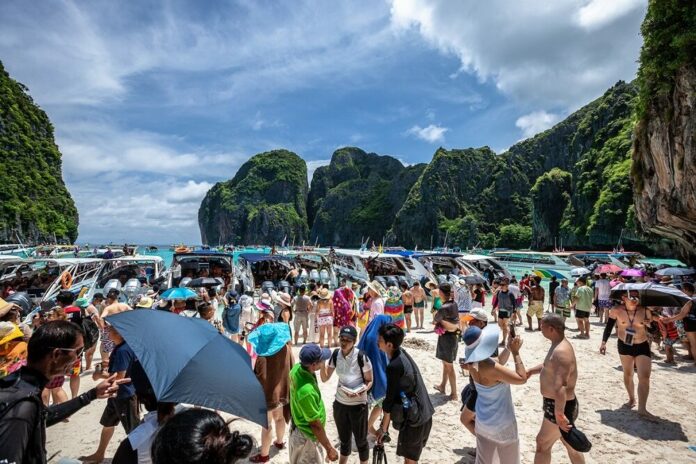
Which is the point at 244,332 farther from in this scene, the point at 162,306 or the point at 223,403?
the point at 223,403

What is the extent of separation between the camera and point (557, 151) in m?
89.2

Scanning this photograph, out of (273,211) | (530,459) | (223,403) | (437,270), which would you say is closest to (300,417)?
(223,403)

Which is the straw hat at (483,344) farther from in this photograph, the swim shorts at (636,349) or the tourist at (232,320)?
the tourist at (232,320)

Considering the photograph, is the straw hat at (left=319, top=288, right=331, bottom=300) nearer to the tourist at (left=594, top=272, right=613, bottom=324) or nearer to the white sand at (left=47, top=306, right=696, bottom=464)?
the white sand at (left=47, top=306, right=696, bottom=464)

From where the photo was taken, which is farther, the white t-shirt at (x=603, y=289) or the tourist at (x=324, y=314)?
the white t-shirt at (x=603, y=289)

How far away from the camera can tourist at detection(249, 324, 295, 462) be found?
12.1ft

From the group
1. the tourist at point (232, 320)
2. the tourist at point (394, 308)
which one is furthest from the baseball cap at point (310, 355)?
the tourist at point (394, 308)

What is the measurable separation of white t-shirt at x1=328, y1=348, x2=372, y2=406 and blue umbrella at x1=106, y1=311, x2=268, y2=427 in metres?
1.16

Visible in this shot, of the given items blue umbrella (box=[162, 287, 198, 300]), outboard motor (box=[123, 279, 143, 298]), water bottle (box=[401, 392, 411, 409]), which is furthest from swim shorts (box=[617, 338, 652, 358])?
outboard motor (box=[123, 279, 143, 298])

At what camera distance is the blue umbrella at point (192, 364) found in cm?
201

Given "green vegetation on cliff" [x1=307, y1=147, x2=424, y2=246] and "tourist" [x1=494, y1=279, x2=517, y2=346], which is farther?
"green vegetation on cliff" [x1=307, y1=147, x2=424, y2=246]

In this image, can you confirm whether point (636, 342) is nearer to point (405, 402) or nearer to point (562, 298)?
point (405, 402)

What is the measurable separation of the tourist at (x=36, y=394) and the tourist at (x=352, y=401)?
5.91ft

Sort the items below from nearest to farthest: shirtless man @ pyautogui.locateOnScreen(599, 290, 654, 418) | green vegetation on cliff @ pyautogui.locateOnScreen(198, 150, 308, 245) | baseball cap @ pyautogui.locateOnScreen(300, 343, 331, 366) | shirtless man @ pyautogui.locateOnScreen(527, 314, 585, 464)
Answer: baseball cap @ pyautogui.locateOnScreen(300, 343, 331, 366), shirtless man @ pyautogui.locateOnScreen(527, 314, 585, 464), shirtless man @ pyautogui.locateOnScreen(599, 290, 654, 418), green vegetation on cliff @ pyautogui.locateOnScreen(198, 150, 308, 245)
